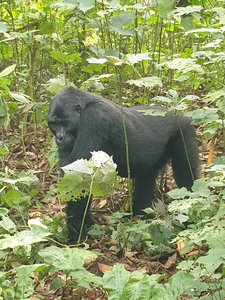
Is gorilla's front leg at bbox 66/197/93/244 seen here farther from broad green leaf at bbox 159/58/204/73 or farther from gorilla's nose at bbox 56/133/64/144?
broad green leaf at bbox 159/58/204/73

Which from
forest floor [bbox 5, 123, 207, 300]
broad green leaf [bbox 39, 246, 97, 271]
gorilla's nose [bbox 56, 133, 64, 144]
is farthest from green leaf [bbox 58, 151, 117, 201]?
gorilla's nose [bbox 56, 133, 64, 144]

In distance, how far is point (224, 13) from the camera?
3301 millimetres

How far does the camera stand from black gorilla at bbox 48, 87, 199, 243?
4.47 meters

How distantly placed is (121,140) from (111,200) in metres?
0.80

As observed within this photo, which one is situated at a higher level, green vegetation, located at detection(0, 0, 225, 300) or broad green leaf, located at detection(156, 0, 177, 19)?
broad green leaf, located at detection(156, 0, 177, 19)

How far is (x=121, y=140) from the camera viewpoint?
4676mm

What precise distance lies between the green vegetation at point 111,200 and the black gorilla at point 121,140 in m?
0.18

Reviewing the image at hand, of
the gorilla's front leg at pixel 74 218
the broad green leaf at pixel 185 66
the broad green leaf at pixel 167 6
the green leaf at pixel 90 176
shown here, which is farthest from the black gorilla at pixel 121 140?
the broad green leaf at pixel 185 66

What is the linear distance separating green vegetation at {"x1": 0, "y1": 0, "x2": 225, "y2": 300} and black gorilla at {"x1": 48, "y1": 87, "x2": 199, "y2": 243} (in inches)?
7.2

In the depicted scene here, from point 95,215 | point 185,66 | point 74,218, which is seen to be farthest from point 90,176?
point 95,215

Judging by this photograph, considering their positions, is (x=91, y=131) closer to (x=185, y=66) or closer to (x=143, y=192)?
(x=143, y=192)

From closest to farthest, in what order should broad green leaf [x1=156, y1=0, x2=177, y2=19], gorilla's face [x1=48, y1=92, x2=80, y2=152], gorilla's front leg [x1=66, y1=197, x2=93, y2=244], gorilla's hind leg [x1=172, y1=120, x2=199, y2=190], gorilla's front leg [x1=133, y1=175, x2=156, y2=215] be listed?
broad green leaf [x1=156, y1=0, x2=177, y2=19], gorilla's front leg [x1=66, y1=197, x2=93, y2=244], gorilla's face [x1=48, y1=92, x2=80, y2=152], gorilla's hind leg [x1=172, y1=120, x2=199, y2=190], gorilla's front leg [x1=133, y1=175, x2=156, y2=215]

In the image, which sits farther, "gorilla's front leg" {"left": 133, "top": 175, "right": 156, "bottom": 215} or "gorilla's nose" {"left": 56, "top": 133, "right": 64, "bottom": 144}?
"gorilla's front leg" {"left": 133, "top": 175, "right": 156, "bottom": 215}

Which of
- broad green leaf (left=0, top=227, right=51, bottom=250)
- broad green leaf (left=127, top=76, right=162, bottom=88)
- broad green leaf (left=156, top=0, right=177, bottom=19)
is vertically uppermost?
broad green leaf (left=156, top=0, right=177, bottom=19)
